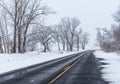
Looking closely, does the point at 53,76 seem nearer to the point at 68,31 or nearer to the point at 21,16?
the point at 21,16

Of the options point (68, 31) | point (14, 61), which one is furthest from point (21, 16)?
point (68, 31)

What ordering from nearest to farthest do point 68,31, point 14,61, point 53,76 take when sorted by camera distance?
point 53,76
point 14,61
point 68,31

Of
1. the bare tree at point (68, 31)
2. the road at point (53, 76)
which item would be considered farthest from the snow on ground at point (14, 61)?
the bare tree at point (68, 31)

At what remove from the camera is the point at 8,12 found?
A: 152 ft

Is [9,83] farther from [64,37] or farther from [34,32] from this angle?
[64,37]

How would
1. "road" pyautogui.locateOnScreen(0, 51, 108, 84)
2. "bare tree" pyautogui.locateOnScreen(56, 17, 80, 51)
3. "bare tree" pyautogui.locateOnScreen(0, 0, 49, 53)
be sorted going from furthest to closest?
"bare tree" pyautogui.locateOnScreen(56, 17, 80, 51) < "bare tree" pyautogui.locateOnScreen(0, 0, 49, 53) < "road" pyautogui.locateOnScreen(0, 51, 108, 84)

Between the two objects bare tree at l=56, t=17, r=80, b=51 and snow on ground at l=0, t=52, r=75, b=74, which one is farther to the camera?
bare tree at l=56, t=17, r=80, b=51

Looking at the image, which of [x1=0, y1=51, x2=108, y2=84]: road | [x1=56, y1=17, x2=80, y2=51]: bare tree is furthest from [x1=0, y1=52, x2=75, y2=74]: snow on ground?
[x1=56, y1=17, x2=80, y2=51]: bare tree

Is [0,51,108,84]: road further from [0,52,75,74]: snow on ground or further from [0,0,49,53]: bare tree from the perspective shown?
[0,0,49,53]: bare tree

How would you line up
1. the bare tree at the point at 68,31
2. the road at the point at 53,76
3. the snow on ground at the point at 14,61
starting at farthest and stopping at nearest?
the bare tree at the point at 68,31 < the snow on ground at the point at 14,61 < the road at the point at 53,76

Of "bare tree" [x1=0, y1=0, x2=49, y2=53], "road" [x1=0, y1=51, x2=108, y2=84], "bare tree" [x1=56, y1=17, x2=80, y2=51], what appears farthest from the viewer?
"bare tree" [x1=56, y1=17, x2=80, y2=51]

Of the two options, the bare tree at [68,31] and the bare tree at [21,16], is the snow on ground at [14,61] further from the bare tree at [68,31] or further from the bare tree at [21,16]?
the bare tree at [68,31]

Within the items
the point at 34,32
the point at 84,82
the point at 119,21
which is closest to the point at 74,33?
the point at 119,21

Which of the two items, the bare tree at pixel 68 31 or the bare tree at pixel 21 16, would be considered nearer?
the bare tree at pixel 21 16
